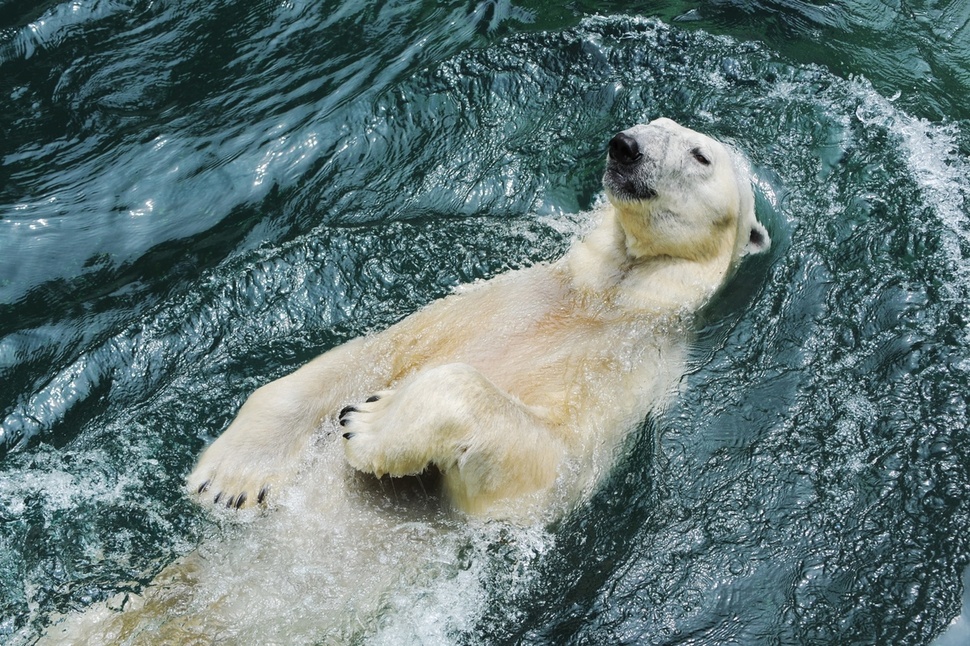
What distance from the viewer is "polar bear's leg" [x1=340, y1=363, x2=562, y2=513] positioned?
3598 mm

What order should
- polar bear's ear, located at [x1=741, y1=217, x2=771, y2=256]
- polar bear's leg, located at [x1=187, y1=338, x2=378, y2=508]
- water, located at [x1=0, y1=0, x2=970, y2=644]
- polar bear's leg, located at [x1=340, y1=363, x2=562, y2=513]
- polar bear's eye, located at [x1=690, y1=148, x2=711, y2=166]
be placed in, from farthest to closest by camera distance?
1. polar bear's ear, located at [x1=741, y1=217, x2=771, y2=256]
2. polar bear's eye, located at [x1=690, y1=148, x2=711, y2=166]
3. polar bear's leg, located at [x1=187, y1=338, x2=378, y2=508]
4. water, located at [x1=0, y1=0, x2=970, y2=644]
5. polar bear's leg, located at [x1=340, y1=363, x2=562, y2=513]

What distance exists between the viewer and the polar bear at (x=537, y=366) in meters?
3.67

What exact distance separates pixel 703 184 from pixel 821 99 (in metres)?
2.64

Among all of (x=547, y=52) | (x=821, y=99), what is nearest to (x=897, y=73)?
(x=821, y=99)

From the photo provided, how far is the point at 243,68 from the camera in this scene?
7.08 metres

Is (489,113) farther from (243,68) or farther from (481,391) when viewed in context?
(481,391)

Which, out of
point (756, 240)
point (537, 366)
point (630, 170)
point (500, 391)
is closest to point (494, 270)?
point (630, 170)

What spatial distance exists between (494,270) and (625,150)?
4.07 ft

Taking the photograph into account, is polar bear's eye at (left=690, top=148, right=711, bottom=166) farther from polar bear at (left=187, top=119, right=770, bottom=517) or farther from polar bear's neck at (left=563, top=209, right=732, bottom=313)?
polar bear's neck at (left=563, top=209, right=732, bottom=313)

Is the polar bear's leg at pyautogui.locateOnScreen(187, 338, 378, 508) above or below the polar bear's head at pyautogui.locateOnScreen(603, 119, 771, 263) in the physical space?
below

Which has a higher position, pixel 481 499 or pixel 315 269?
pixel 481 499

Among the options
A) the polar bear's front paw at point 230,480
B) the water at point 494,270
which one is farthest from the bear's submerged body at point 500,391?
the water at point 494,270

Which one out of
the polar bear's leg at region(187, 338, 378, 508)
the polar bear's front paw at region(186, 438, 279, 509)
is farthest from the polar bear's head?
the polar bear's front paw at region(186, 438, 279, 509)

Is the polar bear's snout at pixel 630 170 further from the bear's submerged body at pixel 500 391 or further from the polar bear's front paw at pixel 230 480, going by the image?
the polar bear's front paw at pixel 230 480
